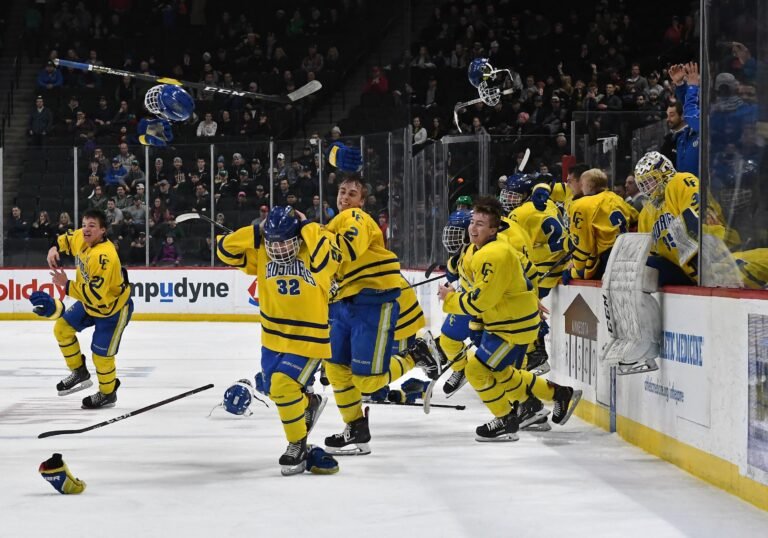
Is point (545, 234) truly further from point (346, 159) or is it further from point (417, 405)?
point (346, 159)

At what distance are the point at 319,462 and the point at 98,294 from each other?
305 centimetres

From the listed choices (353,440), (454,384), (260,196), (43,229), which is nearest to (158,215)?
(260,196)

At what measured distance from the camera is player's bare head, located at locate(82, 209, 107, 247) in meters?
7.83

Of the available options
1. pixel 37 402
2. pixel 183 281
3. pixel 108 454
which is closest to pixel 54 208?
pixel 183 281

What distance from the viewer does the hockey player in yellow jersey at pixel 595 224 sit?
7.48 m

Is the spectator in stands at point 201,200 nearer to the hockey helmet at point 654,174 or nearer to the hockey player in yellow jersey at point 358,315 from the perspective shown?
the hockey player in yellow jersey at point 358,315

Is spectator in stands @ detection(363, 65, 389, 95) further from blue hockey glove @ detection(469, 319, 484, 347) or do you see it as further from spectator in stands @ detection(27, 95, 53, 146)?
blue hockey glove @ detection(469, 319, 484, 347)

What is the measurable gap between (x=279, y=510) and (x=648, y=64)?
13918mm

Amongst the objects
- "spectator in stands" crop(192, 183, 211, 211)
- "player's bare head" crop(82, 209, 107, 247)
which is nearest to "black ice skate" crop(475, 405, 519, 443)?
"player's bare head" crop(82, 209, 107, 247)

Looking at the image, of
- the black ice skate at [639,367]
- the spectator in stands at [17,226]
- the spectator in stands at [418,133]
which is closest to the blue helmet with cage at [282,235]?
the black ice skate at [639,367]

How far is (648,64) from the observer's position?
1725cm

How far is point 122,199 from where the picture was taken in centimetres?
1560

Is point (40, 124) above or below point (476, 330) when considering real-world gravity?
above

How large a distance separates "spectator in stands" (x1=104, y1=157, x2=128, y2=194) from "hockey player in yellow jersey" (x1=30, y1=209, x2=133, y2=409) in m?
7.62
